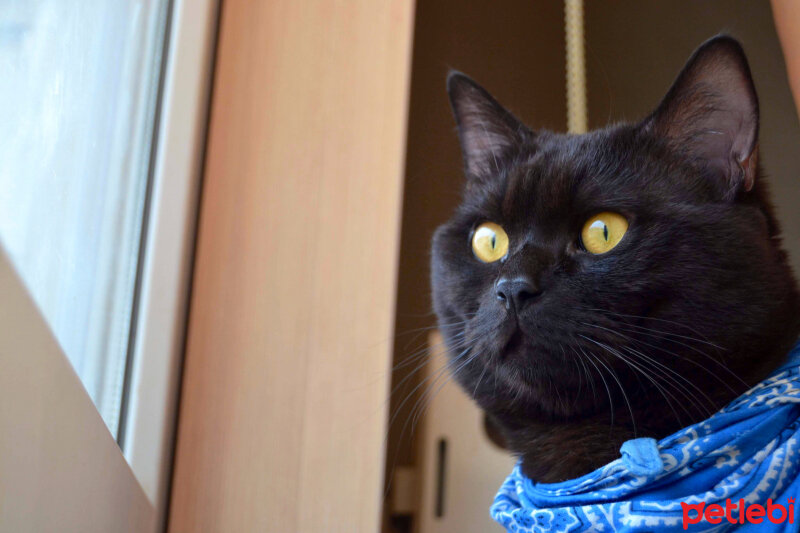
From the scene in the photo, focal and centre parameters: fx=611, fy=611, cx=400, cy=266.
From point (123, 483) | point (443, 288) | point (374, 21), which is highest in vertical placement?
point (374, 21)

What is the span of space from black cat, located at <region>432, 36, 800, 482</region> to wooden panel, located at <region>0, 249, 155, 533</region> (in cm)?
44

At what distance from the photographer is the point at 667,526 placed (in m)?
0.50

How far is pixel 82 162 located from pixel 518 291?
57 centimetres

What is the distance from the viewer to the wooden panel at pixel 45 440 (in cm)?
58

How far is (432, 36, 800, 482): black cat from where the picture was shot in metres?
0.56

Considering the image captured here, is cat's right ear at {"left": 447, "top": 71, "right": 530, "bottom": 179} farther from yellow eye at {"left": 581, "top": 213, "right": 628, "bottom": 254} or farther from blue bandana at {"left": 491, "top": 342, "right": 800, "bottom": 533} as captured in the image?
blue bandana at {"left": 491, "top": 342, "right": 800, "bottom": 533}

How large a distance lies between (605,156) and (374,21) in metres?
0.52

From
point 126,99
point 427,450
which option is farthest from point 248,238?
point 427,450

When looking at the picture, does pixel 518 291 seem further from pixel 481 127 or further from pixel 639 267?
pixel 481 127

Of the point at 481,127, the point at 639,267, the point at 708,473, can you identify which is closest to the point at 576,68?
the point at 481,127

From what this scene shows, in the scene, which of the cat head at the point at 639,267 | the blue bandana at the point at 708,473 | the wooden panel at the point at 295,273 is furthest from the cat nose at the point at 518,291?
the wooden panel at the point at 295,273

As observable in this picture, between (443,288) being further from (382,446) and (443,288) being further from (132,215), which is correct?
(132,215)

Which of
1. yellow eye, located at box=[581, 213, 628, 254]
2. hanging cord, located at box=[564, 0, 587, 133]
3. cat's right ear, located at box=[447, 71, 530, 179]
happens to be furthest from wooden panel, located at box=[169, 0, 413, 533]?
yellow eye, located at box=[581, 213, 628, 254]

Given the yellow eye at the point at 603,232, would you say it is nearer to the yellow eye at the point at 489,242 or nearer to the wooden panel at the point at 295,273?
the yellow eye at the point at 489,242
